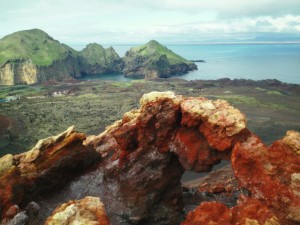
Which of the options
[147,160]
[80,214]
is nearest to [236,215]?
[80,214]

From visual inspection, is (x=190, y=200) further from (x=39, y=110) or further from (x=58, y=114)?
(x=39, y=110)

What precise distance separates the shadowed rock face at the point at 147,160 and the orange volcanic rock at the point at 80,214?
10285 mm

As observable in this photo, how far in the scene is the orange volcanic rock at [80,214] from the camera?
1348 centimetres

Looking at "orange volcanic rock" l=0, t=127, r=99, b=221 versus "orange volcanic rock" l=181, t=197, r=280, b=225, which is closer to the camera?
"orange volcanic rock" l=181, t=197, r=280, b=225

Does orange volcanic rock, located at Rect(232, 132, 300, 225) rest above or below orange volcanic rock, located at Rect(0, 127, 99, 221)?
above

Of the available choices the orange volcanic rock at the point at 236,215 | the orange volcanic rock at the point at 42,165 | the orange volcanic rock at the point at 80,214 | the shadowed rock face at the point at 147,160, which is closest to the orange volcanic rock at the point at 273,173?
the shadowed rock face at the point at 147,160

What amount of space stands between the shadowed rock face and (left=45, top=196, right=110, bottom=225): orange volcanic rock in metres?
10.3

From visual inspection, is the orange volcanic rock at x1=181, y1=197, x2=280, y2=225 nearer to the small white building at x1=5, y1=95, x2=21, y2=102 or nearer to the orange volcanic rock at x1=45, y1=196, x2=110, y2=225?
the orange volcanic rock at x1=45, y1=196, x2=110, y2=225

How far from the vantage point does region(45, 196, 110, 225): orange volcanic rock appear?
13.5 metres

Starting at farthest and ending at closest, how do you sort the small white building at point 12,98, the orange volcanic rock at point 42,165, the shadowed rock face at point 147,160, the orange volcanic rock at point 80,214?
1. the small white building at point 12,98
2. the orange volcanic rock at point 42,165
3. the shadowed rock face at point 147,160
4. the orange volcanic rock at point 80,214

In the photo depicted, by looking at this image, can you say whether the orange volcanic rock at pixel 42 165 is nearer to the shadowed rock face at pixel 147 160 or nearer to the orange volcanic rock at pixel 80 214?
the shadowed rock face at pixel 147 160

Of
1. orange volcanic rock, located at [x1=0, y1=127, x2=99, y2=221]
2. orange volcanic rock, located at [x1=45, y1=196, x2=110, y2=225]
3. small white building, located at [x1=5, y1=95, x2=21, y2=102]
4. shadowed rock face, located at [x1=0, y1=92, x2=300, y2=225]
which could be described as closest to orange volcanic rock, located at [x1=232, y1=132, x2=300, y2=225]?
shadowed rock face, located at [x1=0, y1=92, x2=300, y2=225]

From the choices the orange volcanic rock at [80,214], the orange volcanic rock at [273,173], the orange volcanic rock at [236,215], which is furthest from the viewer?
the orange volcanic rock at [273,173]

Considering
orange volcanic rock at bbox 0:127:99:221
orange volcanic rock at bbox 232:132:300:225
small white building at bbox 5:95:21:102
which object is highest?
orange volcanic rock at bbox 232:132:300:225
